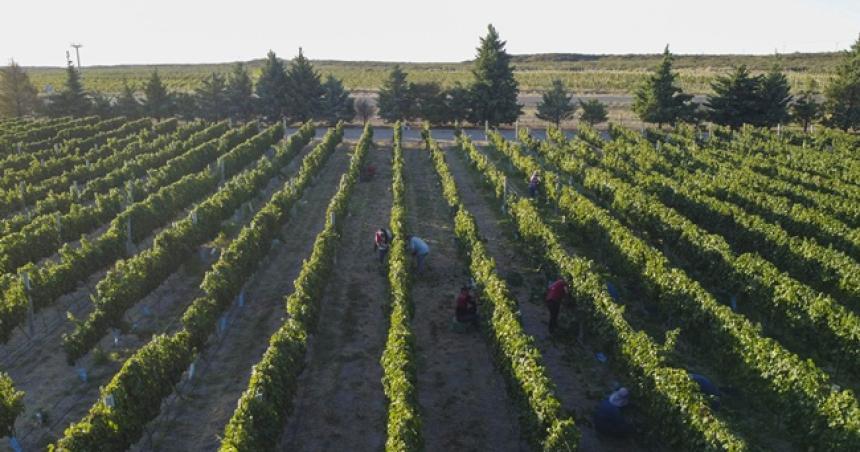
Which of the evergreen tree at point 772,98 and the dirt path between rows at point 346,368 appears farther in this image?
the evergreen tree at point 772,98

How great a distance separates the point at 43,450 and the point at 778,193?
26497 mm

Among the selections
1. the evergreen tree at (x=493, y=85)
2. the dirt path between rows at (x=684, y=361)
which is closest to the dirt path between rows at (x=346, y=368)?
the dirt path between rows at (x=684, y=361)

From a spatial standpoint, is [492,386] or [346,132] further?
[346,132]

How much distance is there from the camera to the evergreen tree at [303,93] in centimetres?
5588

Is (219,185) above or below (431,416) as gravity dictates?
above

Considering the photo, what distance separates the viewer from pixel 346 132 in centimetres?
5331

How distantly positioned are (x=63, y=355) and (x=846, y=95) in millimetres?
56305

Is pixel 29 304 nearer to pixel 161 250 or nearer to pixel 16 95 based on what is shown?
pixel 161 250

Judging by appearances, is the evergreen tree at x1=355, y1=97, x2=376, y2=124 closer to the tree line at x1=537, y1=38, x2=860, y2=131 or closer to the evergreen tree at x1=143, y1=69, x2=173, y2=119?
the evergreen tree at x1=143, y1=69, x2=173, y2=119

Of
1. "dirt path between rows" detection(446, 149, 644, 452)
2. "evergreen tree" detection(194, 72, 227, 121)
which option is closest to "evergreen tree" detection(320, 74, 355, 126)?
"evergreen tree" detection(194, 72, 227, 121)

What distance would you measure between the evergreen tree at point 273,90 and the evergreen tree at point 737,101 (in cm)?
3634

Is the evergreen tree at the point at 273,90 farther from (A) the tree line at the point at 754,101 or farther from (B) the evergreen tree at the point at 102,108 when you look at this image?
(A) the tree line at the point at 754,101

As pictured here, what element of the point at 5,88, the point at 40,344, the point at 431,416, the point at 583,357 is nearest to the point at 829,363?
the point at 583,357

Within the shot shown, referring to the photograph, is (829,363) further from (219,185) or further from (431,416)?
(219,185)
